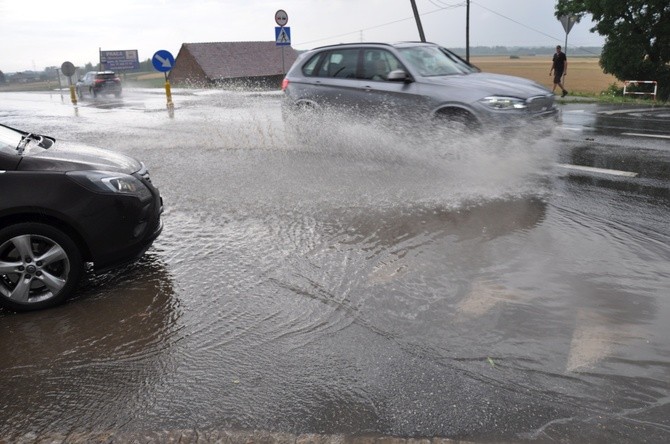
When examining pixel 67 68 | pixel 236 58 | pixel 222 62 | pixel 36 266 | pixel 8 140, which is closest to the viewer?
pixel 36 266

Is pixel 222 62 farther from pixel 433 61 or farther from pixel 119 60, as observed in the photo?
pixel 433 61

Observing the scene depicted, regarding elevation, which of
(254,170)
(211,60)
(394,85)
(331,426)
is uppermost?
(211,60)

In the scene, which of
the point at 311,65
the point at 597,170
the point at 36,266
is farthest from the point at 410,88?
the point at 36,266

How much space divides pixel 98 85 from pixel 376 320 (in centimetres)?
3127

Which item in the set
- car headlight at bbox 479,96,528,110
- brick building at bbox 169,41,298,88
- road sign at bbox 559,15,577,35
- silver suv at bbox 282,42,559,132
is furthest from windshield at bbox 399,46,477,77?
brick building at bbox 169,41,298,88

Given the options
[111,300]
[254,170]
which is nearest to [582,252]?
[111,300]

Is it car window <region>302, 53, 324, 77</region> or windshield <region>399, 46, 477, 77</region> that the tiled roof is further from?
windshield <region>399, 46, 477, 77</region>

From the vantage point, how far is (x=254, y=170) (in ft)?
27.6

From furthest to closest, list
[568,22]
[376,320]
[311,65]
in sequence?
[568,22] → [311,65] → [376,320]

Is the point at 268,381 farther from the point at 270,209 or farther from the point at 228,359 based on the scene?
the point at 270,209

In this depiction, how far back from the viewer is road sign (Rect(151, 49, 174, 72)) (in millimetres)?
20266

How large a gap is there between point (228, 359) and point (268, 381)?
36 centimetres

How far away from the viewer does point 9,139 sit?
4562 mm

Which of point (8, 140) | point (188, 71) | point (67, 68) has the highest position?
point (188, 71)
